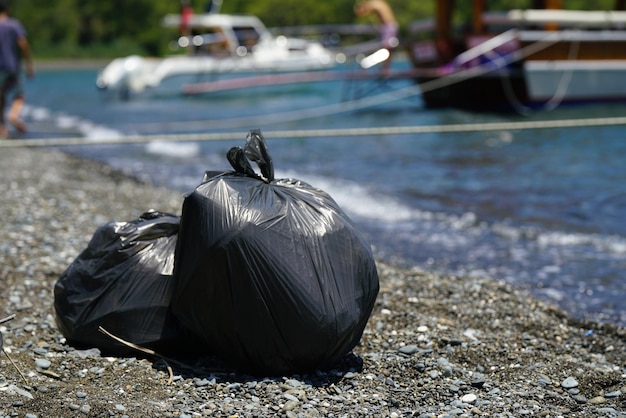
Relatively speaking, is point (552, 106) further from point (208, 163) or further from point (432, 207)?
point (432, 207)

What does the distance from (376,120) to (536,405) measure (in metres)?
16.5

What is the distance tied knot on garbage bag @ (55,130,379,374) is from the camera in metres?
3.23

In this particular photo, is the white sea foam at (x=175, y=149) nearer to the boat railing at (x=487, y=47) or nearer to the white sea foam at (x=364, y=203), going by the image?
the white sea foam at (x=364, y=203)

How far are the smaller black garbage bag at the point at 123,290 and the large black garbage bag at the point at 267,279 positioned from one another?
20cm

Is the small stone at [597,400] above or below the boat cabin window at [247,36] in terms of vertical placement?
below

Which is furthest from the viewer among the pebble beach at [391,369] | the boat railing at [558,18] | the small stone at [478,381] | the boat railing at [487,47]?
the boat railing at [487,47]

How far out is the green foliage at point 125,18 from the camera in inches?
3000

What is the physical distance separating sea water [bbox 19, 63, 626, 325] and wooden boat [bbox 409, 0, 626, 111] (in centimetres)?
54

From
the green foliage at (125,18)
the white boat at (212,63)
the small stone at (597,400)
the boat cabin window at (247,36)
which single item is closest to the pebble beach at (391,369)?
Answer: the small stone at (597,400)

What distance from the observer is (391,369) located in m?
3.57

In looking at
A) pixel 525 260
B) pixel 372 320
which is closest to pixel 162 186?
pixel 525 260

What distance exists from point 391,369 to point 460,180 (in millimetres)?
7405

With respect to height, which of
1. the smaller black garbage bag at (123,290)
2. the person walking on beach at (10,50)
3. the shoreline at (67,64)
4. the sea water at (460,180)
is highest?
the person walking on beach at (10,50)

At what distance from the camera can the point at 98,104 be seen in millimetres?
25438
